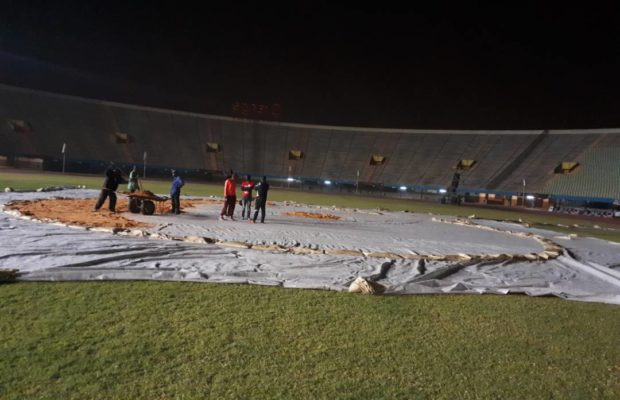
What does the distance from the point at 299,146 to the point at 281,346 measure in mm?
57082

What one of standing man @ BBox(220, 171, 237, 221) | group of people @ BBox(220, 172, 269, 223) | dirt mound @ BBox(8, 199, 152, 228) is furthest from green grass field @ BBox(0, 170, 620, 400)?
standing man @ BBox(220, 171, 237, 221)

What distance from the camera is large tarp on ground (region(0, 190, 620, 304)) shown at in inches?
279

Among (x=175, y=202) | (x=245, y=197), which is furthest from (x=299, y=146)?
(x=175, y=202)

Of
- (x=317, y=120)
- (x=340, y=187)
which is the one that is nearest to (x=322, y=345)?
(x=340, y=187)

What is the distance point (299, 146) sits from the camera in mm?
60750

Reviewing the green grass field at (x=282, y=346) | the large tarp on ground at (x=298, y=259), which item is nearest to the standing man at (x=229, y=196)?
the large tarp on ground at (x=298, y=259)

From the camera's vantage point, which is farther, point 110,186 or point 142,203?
point 142,203

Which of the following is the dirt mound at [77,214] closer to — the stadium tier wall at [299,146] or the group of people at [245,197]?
the group of people at [245,197]

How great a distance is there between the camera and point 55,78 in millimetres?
58875

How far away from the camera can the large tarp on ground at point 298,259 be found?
709cm

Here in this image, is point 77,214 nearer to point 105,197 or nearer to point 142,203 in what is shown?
point 105,197

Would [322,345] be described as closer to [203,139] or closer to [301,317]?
[301,317]

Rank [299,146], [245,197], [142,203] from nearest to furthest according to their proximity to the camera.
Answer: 1. [142,203]
2. [245,197]
3. [299,146]

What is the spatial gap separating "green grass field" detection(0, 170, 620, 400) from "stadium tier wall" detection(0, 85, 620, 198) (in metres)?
47.6
